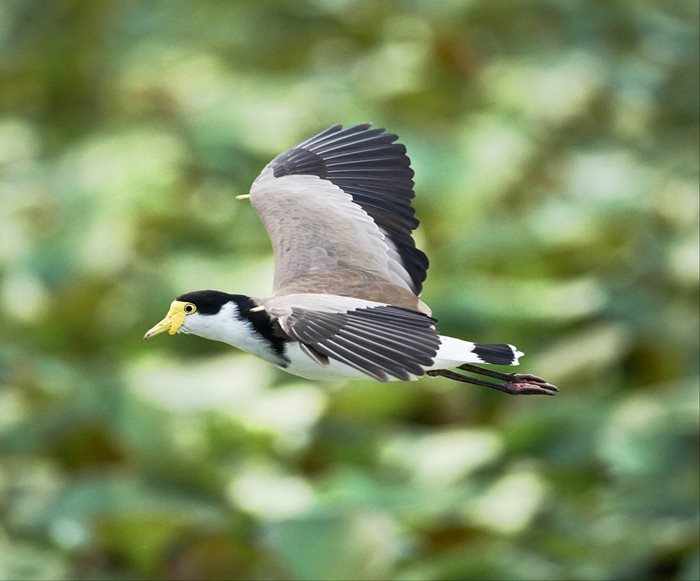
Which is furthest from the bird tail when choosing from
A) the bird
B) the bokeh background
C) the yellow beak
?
the bokeh background

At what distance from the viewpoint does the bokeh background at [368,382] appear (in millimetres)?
4211

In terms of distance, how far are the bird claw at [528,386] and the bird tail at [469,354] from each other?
53mm

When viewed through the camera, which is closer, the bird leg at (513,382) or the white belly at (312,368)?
the white belly at (312,368)

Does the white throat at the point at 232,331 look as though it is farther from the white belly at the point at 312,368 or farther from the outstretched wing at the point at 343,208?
the outstretched wing at the point at 343,208

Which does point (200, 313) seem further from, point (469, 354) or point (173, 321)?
point (469, 354)

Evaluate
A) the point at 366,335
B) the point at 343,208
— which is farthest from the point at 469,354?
the point at 343,208

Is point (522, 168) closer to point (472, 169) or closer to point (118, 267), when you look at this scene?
point (472, 169)

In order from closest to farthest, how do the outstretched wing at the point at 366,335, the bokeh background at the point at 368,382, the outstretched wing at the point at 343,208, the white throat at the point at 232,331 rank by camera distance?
the outstretched wing at the point at 366,335
the white throat at the point at 232,331
the outstretched wing at the point at 343,208
the bokeh background at the point at 368,382

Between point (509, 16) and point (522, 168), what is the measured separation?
10.2 ft

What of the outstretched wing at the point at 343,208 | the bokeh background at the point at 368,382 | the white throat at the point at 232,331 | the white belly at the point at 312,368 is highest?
the bokeh background at the point at 368,382

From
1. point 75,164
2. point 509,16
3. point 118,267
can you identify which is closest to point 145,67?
point 75,164

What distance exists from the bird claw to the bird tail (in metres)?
0.05

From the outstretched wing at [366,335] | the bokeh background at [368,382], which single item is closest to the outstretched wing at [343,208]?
the outstretched wing at [366,335]

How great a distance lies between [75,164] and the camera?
729 centimetres
